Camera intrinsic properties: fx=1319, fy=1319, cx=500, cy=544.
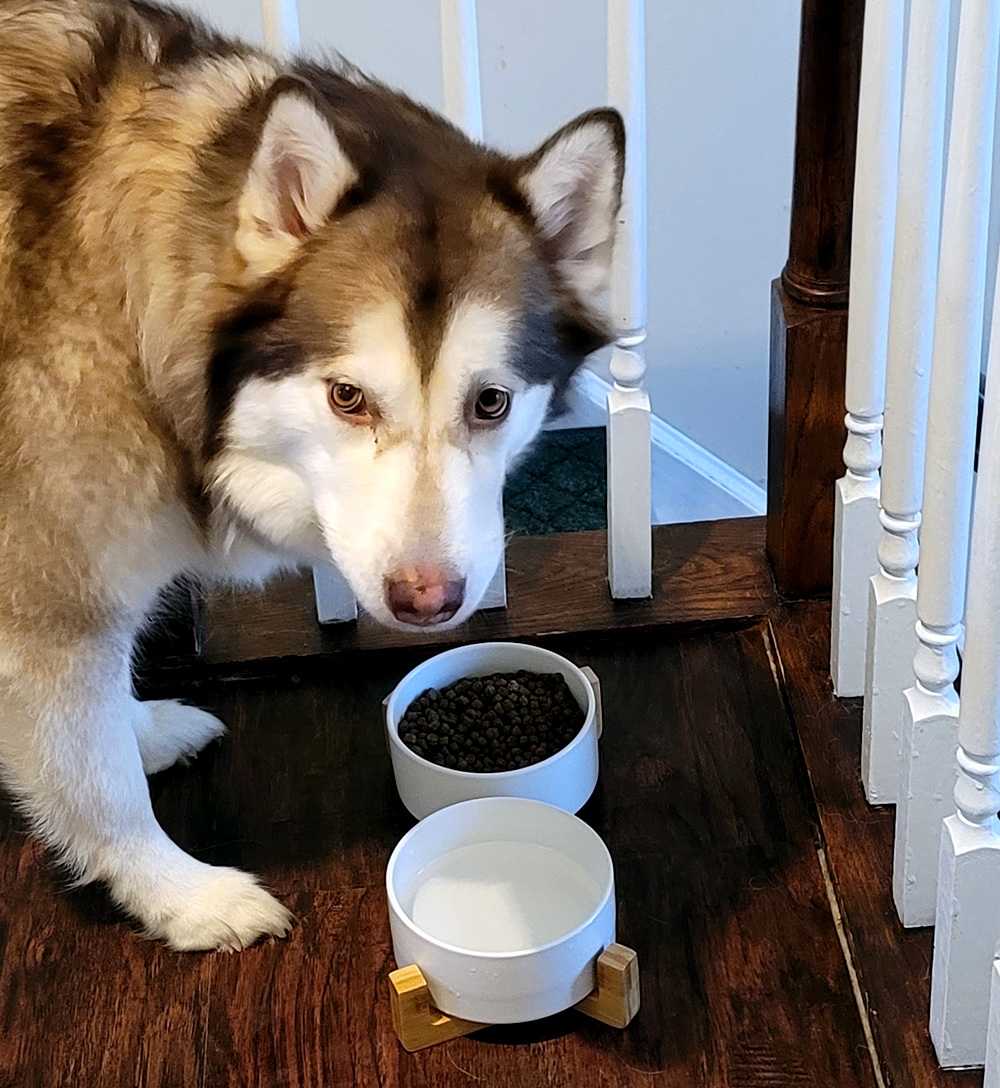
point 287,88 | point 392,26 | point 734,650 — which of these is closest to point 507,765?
point 734,650

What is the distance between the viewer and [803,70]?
60.5 inches

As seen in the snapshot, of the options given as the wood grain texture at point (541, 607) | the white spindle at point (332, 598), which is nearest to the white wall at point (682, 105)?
the wood grain texture at point (541, 607)

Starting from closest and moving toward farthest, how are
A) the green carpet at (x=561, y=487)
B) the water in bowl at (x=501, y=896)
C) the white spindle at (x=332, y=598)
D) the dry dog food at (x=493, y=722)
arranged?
the water in bowl at (x=501, y=896), the dry dog food at (x=493, y=722), the white spindle at (x=332, y=598), the green carpet at (x=561, y=487)

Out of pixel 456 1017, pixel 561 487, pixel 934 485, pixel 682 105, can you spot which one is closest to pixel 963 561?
pixel 934 485

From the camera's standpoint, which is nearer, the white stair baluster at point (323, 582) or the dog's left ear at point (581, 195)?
the dog's left ear at point (581, 195)

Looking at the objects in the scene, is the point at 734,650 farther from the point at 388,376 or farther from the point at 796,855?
the point at 388,376

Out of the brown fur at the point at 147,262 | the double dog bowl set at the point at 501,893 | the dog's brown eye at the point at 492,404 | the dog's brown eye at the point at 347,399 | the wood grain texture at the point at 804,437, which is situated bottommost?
the double dog bowl set at the point at 501,893

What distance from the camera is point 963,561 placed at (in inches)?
46.6

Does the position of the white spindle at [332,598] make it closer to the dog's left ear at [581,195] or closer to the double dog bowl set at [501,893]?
the double dog bowl set at [501,893]

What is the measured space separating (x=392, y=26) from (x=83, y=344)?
47.2 inches

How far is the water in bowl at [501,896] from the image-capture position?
142cm

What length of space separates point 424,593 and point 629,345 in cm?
64

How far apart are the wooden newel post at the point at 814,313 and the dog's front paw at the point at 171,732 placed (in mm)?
812

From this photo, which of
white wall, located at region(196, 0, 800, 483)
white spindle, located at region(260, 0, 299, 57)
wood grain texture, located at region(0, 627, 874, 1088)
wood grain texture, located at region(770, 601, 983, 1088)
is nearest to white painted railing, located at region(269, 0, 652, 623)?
white spindle, located at region(260, 0, 299, 57)
